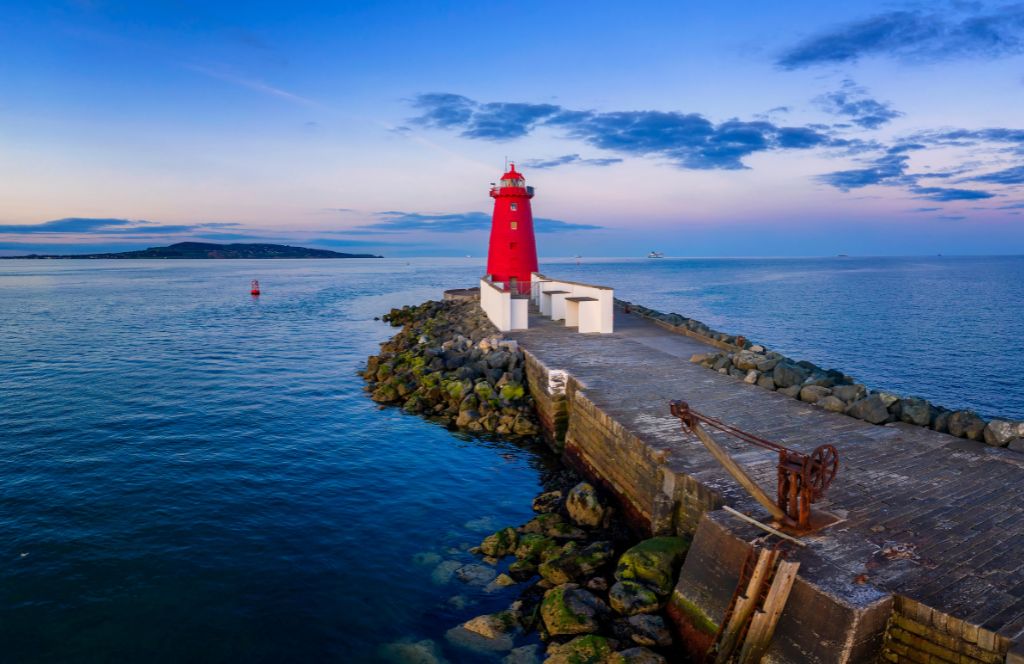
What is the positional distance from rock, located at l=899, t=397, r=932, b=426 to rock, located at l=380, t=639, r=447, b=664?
7905mm

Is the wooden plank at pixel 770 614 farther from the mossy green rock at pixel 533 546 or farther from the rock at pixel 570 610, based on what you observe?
the mossy green rock at pixel 533 546

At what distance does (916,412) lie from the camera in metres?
9.36

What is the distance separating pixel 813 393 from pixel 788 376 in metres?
0.87

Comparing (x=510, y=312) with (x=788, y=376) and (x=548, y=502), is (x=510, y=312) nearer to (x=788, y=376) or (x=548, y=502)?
(x=548, y=502)

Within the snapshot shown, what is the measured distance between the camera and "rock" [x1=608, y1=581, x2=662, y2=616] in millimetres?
6809

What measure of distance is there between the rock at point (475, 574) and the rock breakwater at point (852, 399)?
21.1ft

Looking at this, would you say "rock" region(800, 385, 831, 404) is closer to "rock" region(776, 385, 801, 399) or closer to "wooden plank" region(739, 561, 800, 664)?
"rock" region(776, 385, 801, 399)

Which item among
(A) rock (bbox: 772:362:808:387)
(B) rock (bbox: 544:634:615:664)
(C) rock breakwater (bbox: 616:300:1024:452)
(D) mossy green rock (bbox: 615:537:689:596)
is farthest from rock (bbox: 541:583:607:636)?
(A) rock (bbox: 772:362:808:387)

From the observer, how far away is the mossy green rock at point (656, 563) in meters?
7.08

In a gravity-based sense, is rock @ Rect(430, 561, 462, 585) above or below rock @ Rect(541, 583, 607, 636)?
below

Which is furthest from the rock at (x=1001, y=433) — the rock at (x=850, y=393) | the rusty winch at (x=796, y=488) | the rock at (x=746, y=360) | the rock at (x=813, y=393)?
the rock at (x=746, y=360)

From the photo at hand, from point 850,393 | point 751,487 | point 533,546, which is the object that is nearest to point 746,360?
point 850,393

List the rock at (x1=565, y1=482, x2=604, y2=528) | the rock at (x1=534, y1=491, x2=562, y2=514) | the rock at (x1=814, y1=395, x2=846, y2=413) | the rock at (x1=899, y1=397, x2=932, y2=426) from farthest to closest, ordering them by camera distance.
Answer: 1. the rock at (x1=534, y1=491, x2=562, y2=514)
2. the rock at (x1=814, y1=395, x2=846, y2=413)
3. the rock at (x1=565, y1=482, x2=604, y2=528)
4. the rock at (x1=899, y1=397, x2=932, y2=426)

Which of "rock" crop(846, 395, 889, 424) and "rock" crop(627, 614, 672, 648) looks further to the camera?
"rock" crop(846, 395, 889, 424)
